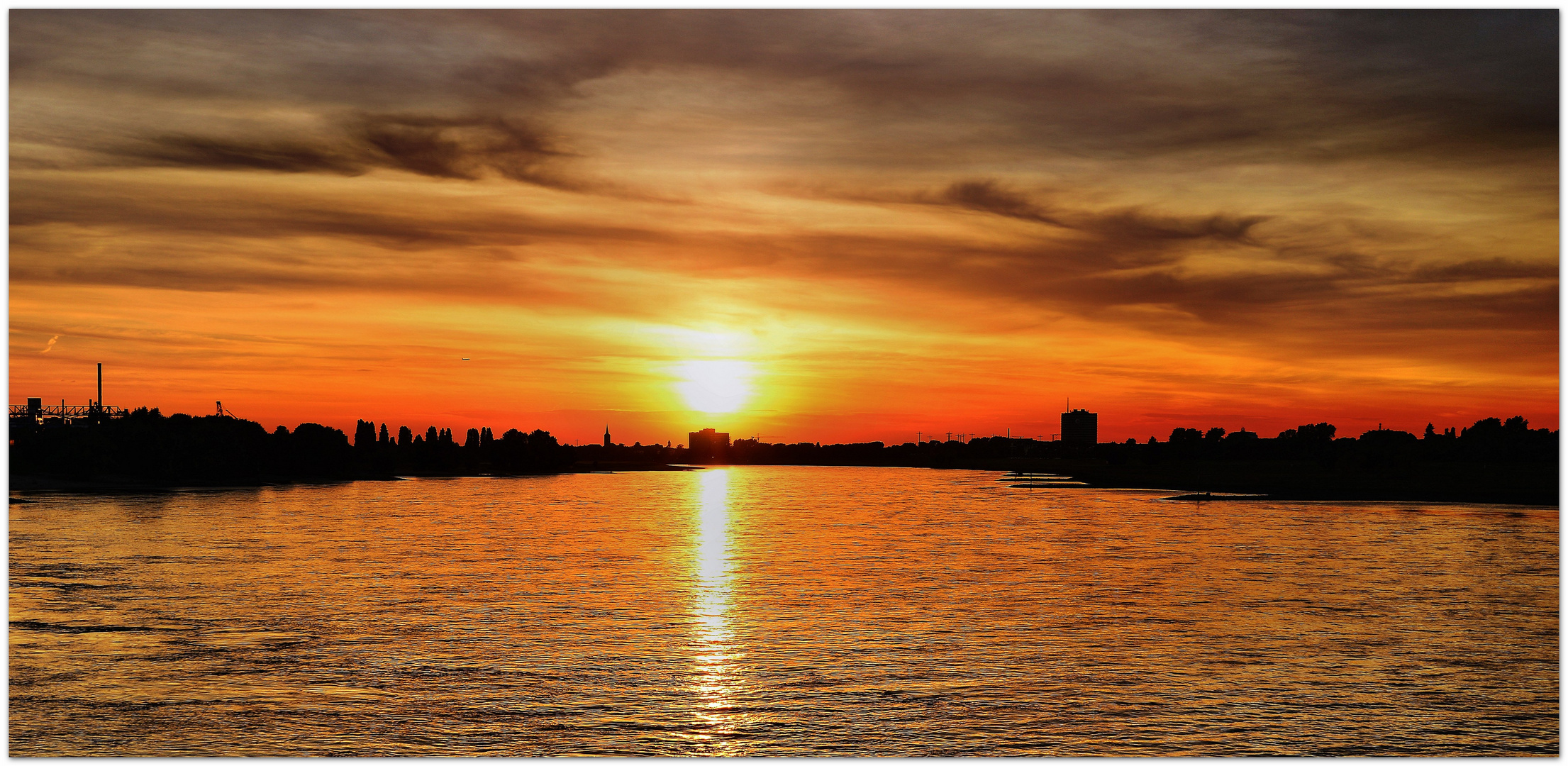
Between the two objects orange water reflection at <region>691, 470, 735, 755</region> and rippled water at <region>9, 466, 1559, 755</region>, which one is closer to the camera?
rippled water at <region>9, 466, 1559, 755</region>

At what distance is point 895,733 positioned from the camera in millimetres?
25109

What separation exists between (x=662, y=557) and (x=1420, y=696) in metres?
44.1

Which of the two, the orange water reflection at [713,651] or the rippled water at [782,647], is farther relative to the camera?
the orange water reflection at [713,651]

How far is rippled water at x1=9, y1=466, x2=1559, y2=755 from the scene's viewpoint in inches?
985

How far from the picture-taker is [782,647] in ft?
115

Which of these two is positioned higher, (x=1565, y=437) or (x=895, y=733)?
(x=1565, y=437)

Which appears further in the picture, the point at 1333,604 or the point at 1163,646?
the point at 1333,604

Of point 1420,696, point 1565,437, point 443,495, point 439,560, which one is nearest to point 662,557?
point 439,560

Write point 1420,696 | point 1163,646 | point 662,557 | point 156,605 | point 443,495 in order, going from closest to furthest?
point 1420,696
point 1163,646
point 156,605
point 662,557
point 443,495

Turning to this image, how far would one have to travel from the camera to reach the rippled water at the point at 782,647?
25.0 meters

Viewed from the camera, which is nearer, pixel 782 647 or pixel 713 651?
pixel 713 651

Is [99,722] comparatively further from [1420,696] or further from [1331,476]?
[1331,476]

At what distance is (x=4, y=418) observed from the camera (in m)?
21.9


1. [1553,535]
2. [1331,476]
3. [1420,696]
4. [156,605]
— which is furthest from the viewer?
[1331,476]
